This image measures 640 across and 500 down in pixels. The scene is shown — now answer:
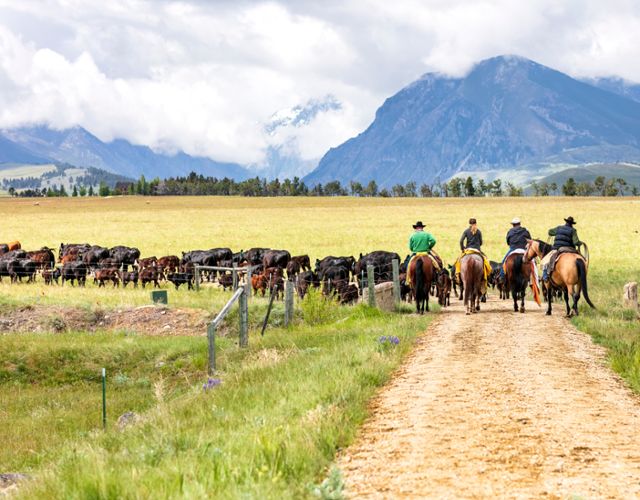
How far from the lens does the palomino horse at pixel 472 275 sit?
68.1ft

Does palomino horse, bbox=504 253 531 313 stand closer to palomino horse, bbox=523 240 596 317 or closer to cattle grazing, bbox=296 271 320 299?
palomino horse, bbox=523 240 596 317

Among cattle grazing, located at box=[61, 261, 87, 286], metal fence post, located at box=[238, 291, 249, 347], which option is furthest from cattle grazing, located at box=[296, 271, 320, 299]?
cattle grazing, located at box=[61, 261, 87, 286]

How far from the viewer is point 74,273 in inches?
1438

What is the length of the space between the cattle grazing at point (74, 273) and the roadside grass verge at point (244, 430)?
1994 centimetres

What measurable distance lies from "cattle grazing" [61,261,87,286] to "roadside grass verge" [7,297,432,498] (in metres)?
19.9

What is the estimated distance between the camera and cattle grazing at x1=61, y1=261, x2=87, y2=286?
36500mm

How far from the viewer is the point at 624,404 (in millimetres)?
9609

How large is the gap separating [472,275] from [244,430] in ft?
44.5

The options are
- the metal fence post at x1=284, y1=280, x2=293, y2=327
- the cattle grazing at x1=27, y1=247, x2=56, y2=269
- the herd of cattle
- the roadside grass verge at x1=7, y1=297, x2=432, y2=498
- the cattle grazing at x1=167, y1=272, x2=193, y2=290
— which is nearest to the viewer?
the roadside grass verge at x1=7, y1=297, x2=432, y2=498

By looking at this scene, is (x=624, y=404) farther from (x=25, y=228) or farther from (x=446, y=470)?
(x=25, y=228)

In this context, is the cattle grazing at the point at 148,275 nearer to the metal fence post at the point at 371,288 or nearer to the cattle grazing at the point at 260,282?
the cattle grazing at the point at 260,282

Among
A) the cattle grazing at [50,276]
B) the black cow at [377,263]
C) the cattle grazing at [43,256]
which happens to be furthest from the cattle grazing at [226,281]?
the cattle grazing at [43,256]

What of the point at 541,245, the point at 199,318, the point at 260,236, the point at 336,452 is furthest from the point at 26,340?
the point at 260,236

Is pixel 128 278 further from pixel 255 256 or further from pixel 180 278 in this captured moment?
pixel 255 256
